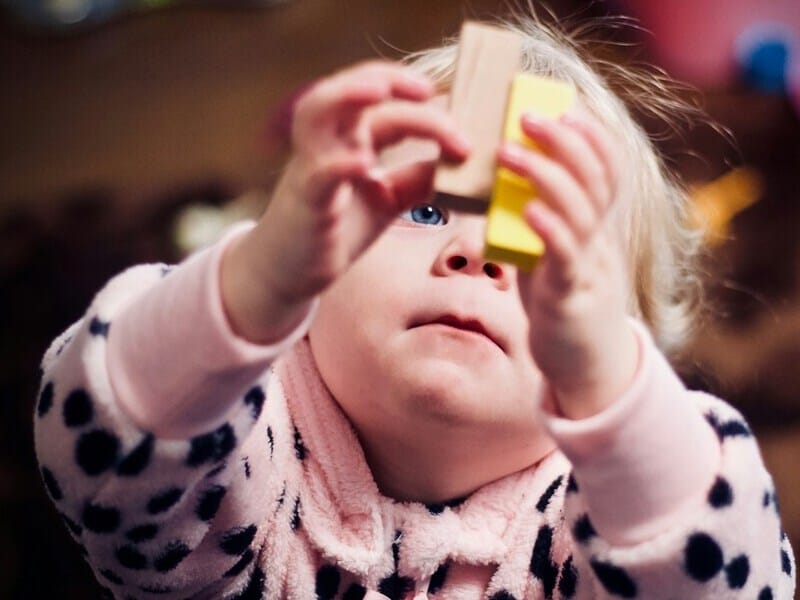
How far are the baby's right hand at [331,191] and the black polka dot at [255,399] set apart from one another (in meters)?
0.06

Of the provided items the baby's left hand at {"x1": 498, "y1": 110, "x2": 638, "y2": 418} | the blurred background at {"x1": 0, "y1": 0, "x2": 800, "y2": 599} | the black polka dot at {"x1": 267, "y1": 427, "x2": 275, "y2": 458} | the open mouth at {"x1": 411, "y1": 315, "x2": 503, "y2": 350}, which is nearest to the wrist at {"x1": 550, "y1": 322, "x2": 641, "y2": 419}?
the baby's left hand at {"x1": 498, "y1": 110, "x2": 638, "y2": 418}

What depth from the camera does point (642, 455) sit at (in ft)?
1.49

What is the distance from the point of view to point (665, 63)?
129cm

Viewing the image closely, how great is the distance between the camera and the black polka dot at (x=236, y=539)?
56cm

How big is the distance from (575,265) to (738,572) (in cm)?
19

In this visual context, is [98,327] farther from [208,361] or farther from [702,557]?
[702,557]

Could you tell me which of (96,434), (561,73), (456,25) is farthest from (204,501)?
(456,25)

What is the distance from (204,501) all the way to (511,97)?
0.86ft

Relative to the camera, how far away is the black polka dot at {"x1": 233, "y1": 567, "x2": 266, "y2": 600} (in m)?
0.59

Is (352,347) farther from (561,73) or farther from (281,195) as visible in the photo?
(561,73)

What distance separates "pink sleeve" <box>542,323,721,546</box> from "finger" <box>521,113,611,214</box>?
8 cm

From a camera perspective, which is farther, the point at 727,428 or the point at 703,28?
the point at 703,28

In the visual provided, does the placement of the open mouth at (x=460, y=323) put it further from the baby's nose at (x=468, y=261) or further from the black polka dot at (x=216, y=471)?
the black polka dot at (x=216, y=471)

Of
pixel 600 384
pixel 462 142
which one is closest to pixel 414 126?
pixel 462 142
